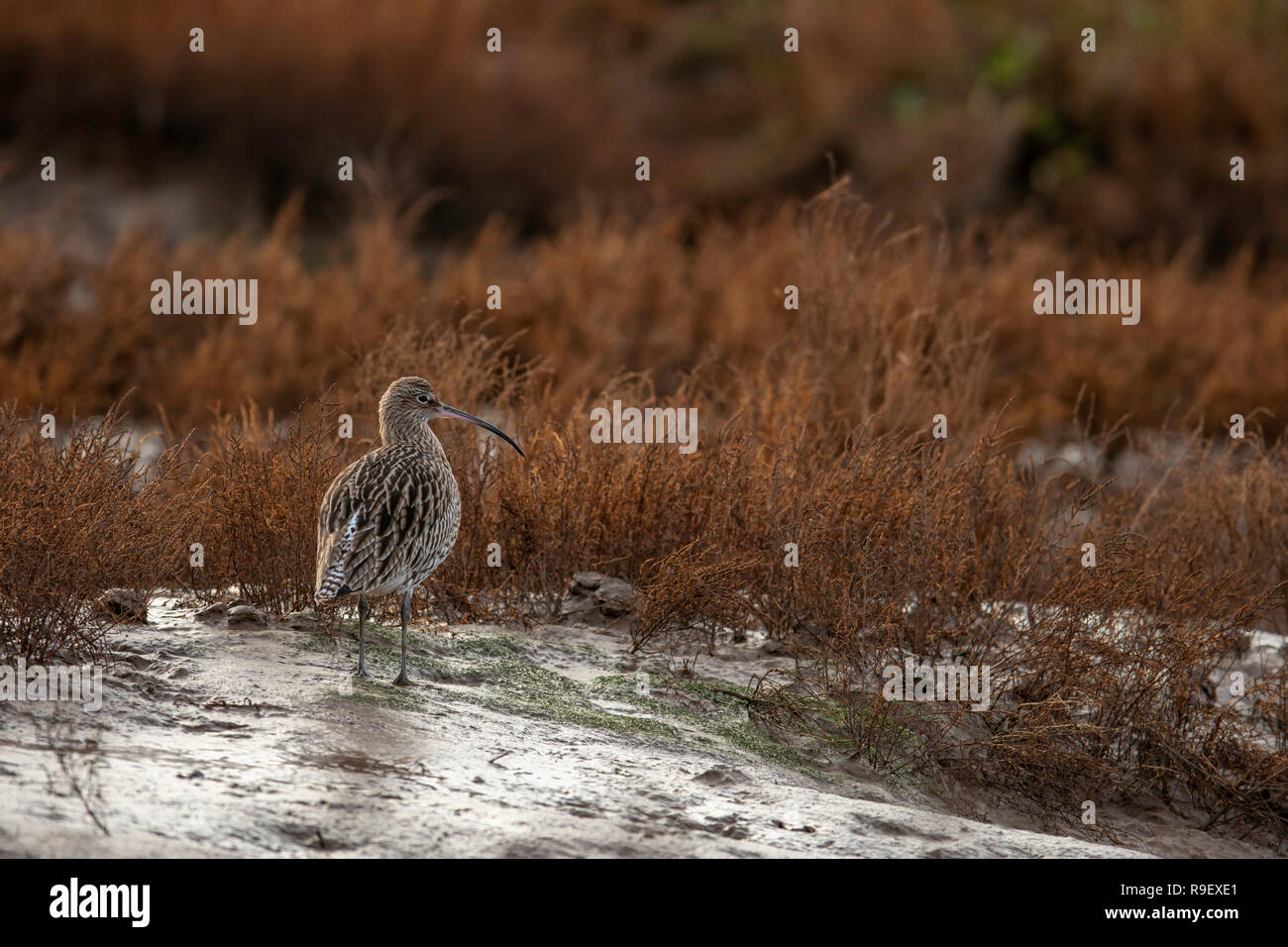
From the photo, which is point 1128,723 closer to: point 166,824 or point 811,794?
point 811,794

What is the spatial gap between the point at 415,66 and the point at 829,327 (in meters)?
10.6

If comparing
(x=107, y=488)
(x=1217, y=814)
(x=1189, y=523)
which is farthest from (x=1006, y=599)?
(x=107, y=488)

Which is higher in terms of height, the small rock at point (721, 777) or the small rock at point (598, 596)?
the small rock at point (598, 596)

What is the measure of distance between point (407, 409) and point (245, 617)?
103 cm
